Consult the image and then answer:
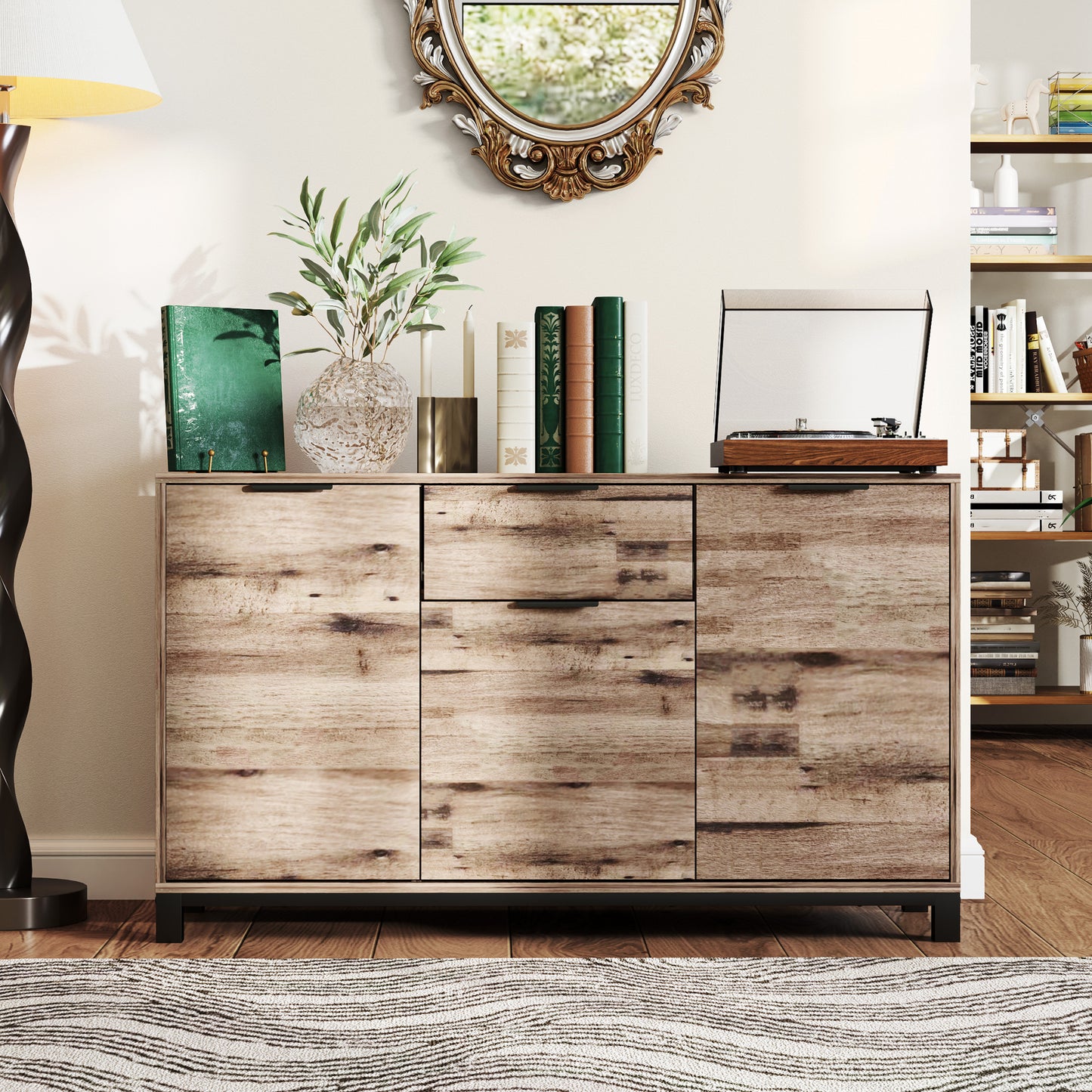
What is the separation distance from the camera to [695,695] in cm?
162

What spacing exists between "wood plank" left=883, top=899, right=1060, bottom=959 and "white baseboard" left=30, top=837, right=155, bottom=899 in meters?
1.41

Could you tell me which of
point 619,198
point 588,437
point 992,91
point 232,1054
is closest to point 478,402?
point 588,437

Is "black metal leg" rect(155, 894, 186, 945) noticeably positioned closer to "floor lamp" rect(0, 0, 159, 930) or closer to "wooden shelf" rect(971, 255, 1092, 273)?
"floor lamp" rect(0, 0, 159, 930)

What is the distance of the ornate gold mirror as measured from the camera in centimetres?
194

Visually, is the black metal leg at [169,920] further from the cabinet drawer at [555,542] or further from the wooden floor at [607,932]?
the cabinet drawer at [555,542]

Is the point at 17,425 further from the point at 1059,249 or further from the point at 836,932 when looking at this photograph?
the point at 1059,249

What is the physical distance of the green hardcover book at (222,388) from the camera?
172 centimetres

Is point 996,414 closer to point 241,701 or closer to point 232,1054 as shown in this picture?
point 241,701

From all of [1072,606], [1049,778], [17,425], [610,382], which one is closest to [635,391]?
[610,382]

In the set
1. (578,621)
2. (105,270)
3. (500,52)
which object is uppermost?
(500,52)

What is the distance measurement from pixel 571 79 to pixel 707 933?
1605mm

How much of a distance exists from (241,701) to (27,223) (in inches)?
42.3

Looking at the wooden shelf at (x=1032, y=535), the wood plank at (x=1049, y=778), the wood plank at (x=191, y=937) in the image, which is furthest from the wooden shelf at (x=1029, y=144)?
the wood plank at (x=191, y=937)

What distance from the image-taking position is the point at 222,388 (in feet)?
5.78
